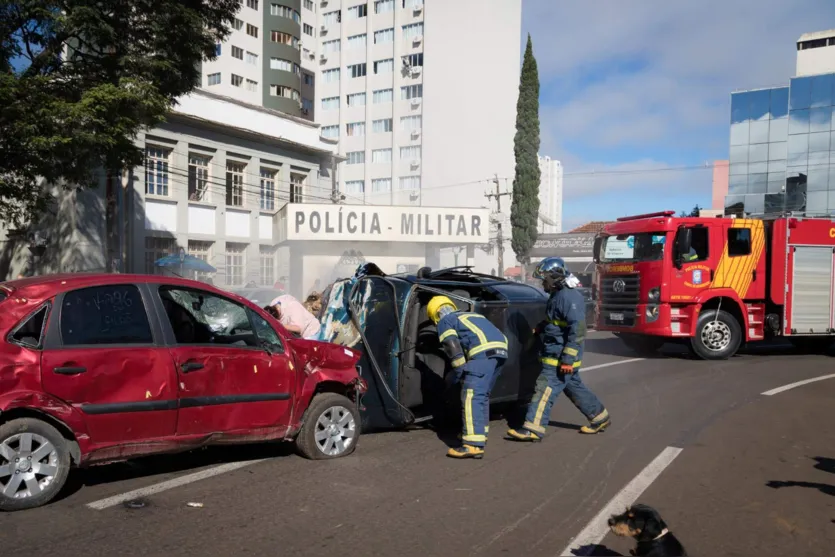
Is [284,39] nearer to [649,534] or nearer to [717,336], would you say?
[717,336]

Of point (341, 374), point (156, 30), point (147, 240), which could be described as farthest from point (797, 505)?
point (147, 240)

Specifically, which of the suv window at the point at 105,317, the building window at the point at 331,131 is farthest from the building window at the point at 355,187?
the suv window at the point at 105,317

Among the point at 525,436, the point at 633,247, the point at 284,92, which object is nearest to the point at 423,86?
the point at 284,92

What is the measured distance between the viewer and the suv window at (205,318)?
5348 millimetres

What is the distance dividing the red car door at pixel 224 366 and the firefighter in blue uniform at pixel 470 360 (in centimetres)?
142

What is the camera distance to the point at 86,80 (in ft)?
41.0

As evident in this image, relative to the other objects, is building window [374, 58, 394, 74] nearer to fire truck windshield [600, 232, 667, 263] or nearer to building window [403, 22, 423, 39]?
building window [403, 22, 423, 39]

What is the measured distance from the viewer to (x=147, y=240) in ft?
78.7

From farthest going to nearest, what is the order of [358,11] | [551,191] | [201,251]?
1. [551,191]
2. [358,11]
3. [201,251]

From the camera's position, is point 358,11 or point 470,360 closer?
point 470,360

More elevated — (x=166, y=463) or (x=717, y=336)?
(x=717, y=336)

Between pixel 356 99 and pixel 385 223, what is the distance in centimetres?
3919

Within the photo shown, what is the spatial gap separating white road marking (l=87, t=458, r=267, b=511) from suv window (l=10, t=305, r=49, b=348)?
120 cm

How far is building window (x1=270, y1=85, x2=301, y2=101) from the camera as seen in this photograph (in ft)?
191
